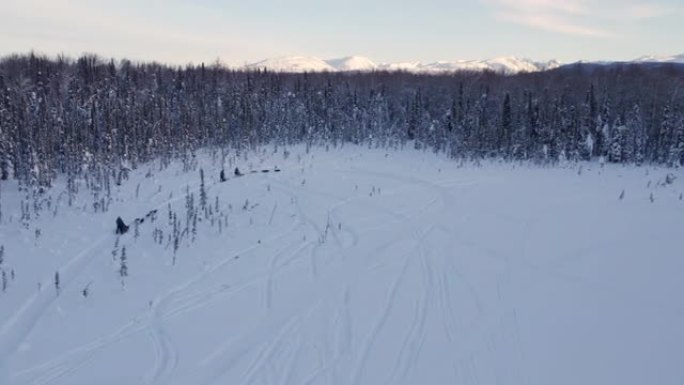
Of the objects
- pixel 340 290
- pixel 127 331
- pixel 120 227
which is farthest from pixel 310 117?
pixel 127 331

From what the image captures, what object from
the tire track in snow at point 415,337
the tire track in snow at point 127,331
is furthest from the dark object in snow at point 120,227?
the tire track in snow at point 415,337

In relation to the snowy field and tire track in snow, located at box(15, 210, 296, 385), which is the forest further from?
tire track in snow, located at box(15, 210, 296, 385)

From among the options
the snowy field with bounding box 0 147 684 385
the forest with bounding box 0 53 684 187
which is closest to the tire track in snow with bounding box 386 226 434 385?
the snowy field with bounding box 0 147 684 385

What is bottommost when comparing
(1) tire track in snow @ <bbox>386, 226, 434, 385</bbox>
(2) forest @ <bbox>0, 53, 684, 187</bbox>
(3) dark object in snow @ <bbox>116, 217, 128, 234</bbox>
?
(1) tire track in snow @ <bbox>386, 226, 434, 385</bbox>

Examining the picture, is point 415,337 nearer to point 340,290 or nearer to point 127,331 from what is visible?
point 340,290

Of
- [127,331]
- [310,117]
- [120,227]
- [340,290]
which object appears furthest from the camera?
[310,117]

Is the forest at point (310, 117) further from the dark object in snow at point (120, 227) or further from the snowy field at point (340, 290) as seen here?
the dark object in snow at point (120, 227)
